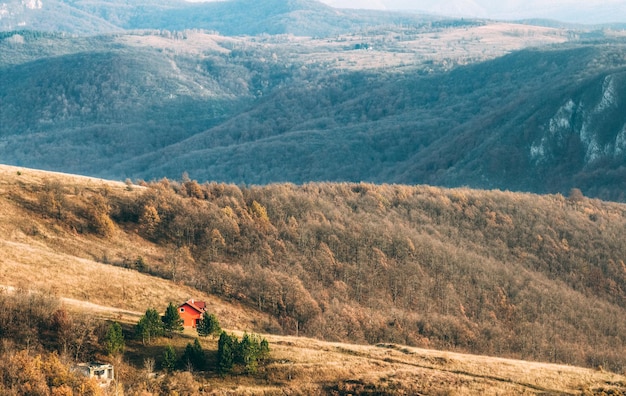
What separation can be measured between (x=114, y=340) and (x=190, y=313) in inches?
517

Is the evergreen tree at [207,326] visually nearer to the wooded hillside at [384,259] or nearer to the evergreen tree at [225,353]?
the evergreen tree at [225,353]

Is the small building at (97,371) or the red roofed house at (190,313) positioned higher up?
the small building at (97,371)

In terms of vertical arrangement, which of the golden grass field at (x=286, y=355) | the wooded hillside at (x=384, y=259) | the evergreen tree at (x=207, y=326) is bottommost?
the wooded hillside at (x=384, y=259)

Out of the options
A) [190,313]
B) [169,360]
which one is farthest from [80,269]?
[169,360]

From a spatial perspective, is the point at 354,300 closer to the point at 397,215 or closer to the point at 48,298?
the point at 397,215

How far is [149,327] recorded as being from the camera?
72.8 m

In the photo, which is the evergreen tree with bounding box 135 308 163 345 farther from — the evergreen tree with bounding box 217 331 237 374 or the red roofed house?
the evergreen tree with bounding box 217 331 237 374

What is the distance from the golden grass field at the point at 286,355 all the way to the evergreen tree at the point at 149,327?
250 cm

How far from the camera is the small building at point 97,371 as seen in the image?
6359cm

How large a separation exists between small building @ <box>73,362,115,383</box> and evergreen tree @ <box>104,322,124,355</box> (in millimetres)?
3427

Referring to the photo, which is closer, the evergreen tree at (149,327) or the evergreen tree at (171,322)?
the evergreen tree at (149,327)

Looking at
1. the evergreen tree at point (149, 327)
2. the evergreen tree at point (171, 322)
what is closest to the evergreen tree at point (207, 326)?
the evergreen tree at point (171, 322)

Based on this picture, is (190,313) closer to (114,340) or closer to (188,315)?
(188,315)

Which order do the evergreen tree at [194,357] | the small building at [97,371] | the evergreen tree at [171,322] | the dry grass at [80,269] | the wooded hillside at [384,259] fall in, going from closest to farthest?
1. the small building at [97,371]
2. the evergreen tree at [194,357]
3. the evergreen tree at [171,322]
4. the dry grass at [80,269]
5. the wooded hillside at [384,259]
